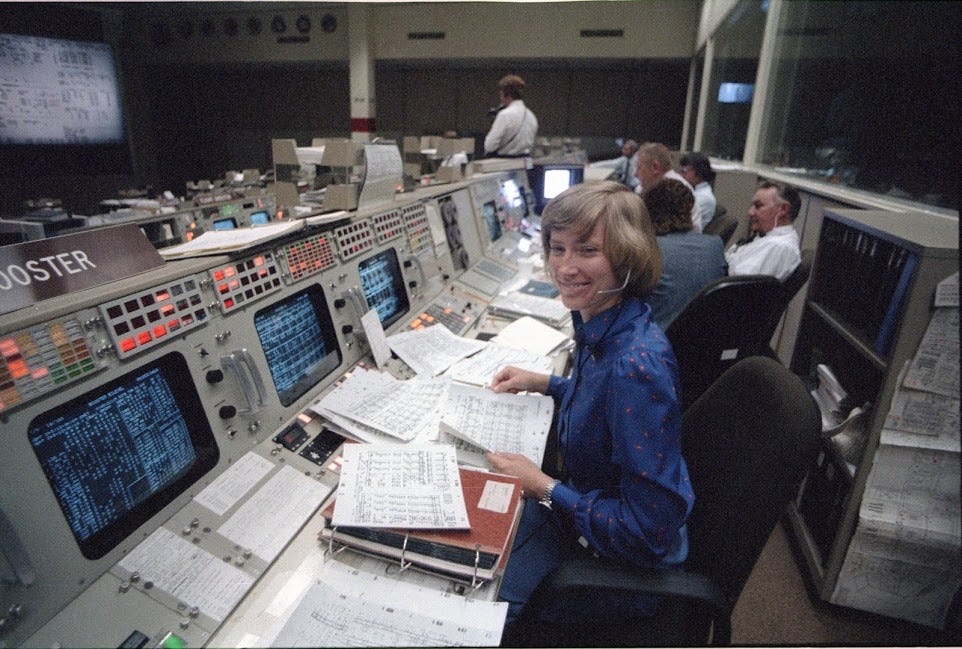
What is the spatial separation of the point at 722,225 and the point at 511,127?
1.86 metres

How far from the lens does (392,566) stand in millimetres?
949

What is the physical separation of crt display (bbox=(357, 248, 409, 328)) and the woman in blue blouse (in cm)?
73

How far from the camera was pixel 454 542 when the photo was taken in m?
0.95

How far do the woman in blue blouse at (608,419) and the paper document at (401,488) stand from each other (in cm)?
13

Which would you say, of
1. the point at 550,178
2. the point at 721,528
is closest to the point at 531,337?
the point at 721,528

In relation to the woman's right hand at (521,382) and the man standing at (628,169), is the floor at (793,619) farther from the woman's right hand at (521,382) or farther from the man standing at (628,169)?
the man standing at (628,169)

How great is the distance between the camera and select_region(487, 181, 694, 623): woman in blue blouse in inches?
37.6

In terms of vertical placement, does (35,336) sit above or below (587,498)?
above

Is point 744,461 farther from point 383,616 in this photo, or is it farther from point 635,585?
point 383,616

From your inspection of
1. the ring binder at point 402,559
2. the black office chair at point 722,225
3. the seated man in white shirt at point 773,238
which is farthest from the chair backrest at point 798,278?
the ring binder at point 402,559

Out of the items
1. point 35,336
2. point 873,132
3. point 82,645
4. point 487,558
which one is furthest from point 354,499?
point 873,132

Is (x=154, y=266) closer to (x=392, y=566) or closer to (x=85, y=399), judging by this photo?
(x=85, y=399)

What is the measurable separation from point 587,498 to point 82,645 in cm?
84

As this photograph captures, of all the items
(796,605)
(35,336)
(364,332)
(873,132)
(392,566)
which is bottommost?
(796,605)
